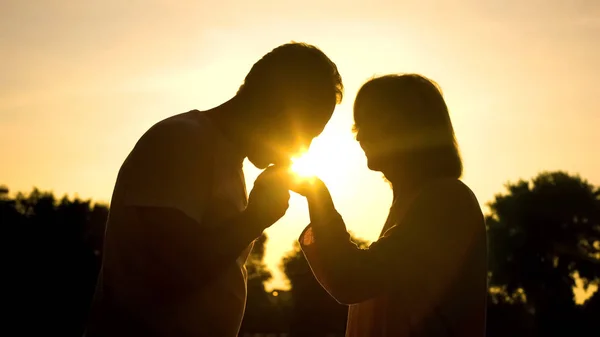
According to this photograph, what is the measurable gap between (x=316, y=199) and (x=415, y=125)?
0.72m

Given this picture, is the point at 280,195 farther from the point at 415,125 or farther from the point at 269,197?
the point at 415,125

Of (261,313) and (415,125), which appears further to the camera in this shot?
(261,313)

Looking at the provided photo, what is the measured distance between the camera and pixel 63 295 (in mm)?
40656

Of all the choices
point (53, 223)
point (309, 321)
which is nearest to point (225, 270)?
point (309, 321)

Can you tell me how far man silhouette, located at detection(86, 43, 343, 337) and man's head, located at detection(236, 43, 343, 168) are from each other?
11 cm

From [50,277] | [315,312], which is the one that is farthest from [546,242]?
[50,277]

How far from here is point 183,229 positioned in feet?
9.85

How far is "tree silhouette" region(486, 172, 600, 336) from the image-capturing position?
180 ft

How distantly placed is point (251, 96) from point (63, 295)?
40421 mm

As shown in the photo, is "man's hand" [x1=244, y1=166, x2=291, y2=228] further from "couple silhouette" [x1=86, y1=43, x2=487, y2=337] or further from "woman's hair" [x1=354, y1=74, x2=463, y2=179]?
"woman's hair" [x1=354, y1=74, x2=463, y2=179]

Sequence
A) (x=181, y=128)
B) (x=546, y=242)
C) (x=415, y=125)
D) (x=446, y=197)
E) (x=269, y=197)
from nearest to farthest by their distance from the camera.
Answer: (x=181, y=128) < (x=269, y=197) < (x=446, y=197) < (x=415, y=125) < (x=546, y=242)

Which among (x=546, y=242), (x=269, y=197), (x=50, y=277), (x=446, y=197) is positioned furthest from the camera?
(x=546, y=242)

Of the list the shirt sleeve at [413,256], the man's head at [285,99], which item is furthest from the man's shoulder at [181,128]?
the shirt sleeve at [413,256]

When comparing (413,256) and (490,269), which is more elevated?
(490,269)
